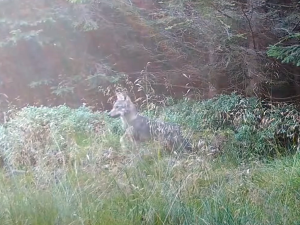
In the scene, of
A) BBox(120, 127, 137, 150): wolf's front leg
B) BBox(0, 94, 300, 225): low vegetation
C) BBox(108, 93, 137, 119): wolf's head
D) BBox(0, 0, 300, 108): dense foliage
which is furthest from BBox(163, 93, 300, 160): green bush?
BBox(0, 0, 300, 108): dense foliage

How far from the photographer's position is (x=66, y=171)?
161 inches

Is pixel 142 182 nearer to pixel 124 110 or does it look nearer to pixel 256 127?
pixel 124 110

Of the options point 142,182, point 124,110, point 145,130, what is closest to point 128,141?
point 145,130

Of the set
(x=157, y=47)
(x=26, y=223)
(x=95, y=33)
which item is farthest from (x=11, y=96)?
(x=26, y=223)

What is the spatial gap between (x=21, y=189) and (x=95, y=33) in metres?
7.96

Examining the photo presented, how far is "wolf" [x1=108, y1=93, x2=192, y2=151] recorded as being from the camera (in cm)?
531

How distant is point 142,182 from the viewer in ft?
12.7

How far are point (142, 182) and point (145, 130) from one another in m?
2.23

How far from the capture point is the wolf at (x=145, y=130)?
5.31 m

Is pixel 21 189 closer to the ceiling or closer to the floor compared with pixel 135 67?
closer to the ceiling

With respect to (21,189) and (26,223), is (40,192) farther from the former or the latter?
(26,223)

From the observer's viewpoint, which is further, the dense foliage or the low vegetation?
the dense foliage

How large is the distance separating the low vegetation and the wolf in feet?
0.54

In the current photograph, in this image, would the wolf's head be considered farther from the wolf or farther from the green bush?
the green bush
